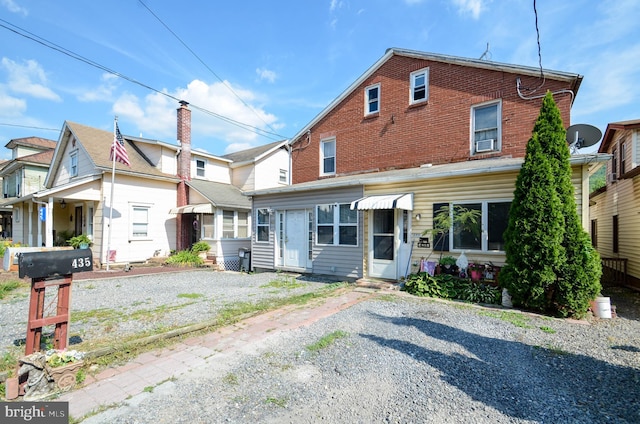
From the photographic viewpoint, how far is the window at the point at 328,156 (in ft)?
46.2

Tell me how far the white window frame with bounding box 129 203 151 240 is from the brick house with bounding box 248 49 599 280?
653 centimetres

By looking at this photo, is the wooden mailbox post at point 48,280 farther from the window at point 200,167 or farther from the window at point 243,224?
the window at point 200,167

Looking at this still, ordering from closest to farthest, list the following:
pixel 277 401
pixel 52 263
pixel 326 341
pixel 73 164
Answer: pixel 277 401, pixel 52 263, pixel 326 341, pixel 73 164

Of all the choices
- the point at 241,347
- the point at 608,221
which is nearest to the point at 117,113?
the point at 241,347

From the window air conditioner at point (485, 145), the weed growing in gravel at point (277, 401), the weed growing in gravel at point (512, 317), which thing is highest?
the window air conditioner at point (485, 145)

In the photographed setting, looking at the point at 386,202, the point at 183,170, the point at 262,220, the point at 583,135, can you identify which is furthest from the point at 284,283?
the point at 183,170

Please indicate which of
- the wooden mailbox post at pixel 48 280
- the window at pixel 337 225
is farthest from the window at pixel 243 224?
the wooden mailbox post at pixel 48 280

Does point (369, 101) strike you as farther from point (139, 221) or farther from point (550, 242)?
point (139, 221)

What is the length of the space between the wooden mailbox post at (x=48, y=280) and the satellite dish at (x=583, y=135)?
35.1 ft

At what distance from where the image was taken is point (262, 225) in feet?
42.5

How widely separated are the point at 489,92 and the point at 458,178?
14.1 ft

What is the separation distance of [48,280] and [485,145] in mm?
11514

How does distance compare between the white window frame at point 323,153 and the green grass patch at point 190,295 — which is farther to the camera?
the white window frame at point 323,153

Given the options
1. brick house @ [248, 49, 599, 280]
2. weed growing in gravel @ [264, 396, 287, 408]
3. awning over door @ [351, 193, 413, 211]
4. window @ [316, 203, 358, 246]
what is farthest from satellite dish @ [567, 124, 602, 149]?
weed growing in gravel @ [264, 396, 287, 408]
